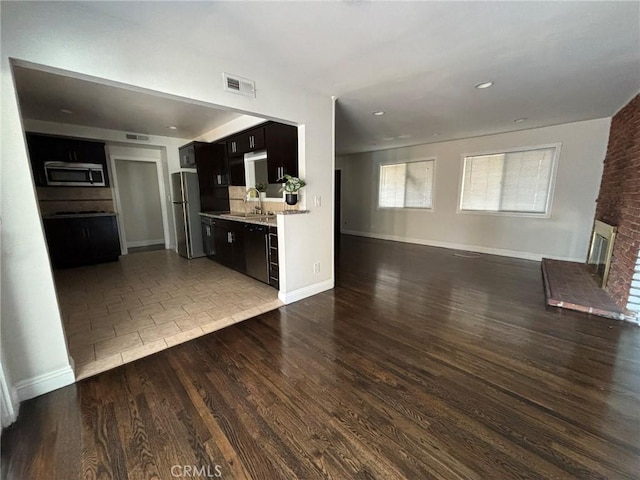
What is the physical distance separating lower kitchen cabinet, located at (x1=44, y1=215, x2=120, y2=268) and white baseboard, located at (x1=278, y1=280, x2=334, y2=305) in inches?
157

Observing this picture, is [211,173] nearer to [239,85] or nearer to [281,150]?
[281,150]

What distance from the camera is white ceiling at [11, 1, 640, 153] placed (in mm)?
1709

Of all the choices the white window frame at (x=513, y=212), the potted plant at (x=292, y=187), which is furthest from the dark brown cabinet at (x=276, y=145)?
the white window frame at (x=513, y=212)

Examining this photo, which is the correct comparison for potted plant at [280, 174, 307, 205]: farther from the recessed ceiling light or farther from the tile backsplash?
the recessed ceiling light

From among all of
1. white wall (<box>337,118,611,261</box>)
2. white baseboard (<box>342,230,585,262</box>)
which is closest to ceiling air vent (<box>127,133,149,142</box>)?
white wall (<box>337,118,611,261</box>)

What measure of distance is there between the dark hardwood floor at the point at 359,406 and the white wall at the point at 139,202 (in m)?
5.46

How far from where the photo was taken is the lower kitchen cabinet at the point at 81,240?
4.41m

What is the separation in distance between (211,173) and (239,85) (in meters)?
2.98

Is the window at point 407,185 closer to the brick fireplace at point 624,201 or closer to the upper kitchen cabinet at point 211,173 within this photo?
the brick fireplace at point 624,201

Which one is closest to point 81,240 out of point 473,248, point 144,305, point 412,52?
point 144,305

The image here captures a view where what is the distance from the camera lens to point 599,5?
166cm

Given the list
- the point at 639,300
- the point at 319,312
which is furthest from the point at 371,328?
the point at 639,300

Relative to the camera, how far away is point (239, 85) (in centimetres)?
237

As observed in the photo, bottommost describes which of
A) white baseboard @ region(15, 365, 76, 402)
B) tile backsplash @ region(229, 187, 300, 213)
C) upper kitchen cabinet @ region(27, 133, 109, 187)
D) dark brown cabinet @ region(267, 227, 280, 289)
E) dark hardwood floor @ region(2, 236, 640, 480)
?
dark hardwood floor @ region(2, 236, 640, 480)
